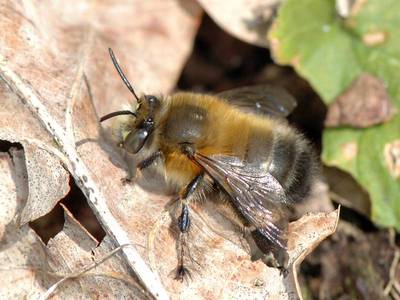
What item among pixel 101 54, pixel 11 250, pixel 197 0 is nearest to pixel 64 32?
pixel 101 54

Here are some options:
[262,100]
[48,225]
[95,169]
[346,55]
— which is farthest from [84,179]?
[346,55]

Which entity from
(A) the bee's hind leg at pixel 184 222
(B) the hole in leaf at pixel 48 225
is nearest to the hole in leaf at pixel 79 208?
(B) the hole in leaf at pixel 48 225

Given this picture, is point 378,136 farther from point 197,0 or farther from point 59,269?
point 59,269

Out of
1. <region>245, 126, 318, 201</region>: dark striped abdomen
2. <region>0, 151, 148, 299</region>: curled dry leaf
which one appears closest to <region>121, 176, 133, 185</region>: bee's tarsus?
<region>0, 151, 148, 299</region>: curled dry leaf

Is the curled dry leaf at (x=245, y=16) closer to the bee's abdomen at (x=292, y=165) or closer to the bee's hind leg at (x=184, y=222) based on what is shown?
the bee's abdomen at (x=292, y=165)

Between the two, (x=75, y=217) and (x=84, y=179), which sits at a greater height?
(x=84, y=179)

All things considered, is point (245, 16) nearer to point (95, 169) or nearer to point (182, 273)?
point (95, 169)
